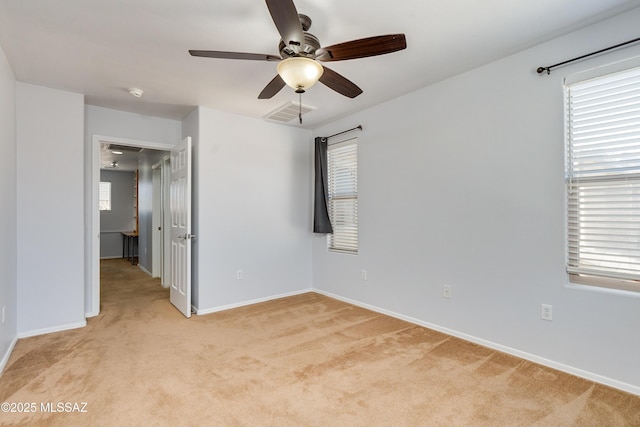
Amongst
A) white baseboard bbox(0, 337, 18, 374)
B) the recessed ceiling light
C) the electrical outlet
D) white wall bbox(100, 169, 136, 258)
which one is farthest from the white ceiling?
white wall bbox(100, 169, 136, 258)

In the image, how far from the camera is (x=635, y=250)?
201 centimetres

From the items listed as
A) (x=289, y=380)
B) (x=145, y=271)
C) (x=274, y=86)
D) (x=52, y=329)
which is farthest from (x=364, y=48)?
(x=145, y=271)

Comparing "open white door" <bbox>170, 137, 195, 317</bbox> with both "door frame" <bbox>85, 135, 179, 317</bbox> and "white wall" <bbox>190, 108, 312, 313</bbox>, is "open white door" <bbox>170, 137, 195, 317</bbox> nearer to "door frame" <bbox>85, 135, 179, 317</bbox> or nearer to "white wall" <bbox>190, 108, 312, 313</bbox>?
"white wall" <bbox>190, 108, 312, 313</bbox>

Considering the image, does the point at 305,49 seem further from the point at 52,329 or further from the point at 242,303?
the point at 52,329

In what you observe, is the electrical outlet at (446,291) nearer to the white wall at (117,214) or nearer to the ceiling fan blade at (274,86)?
the ceiling fan blade at (274,86)

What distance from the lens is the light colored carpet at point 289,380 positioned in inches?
70.3

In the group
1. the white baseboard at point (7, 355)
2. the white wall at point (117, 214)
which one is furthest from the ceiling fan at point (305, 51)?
the white wall at point (117, 214)

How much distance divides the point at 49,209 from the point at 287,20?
10.3 ft

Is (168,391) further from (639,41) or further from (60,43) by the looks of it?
(639,41)

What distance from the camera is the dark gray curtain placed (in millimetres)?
4301

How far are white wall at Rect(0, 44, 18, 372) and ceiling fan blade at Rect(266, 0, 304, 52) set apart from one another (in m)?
2.45

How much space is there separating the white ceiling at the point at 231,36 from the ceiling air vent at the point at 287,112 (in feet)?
1.19

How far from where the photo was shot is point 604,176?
2121 millimetres

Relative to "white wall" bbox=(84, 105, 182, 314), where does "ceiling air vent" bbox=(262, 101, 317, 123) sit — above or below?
above
